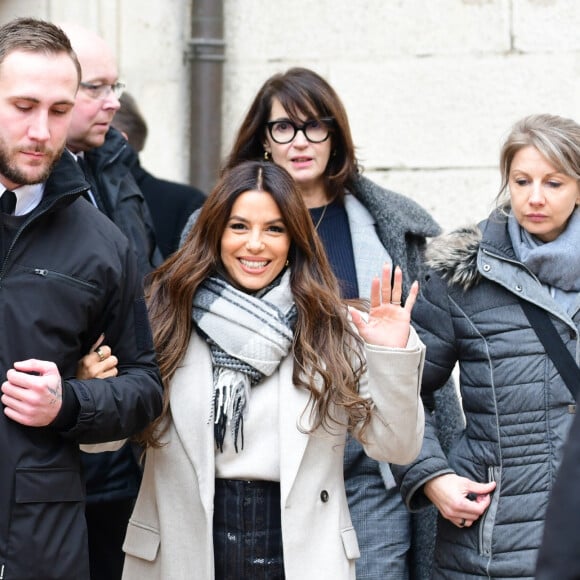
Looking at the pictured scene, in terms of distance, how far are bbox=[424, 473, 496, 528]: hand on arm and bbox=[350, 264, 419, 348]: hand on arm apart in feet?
→ 1.87

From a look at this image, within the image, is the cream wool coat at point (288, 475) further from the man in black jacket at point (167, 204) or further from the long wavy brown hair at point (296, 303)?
the man in black jacket at point (167, 204)

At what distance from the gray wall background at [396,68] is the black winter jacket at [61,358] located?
2731 mm

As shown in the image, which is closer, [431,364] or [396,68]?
[431,364]

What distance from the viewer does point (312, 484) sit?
3617 mm

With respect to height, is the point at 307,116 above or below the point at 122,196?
above

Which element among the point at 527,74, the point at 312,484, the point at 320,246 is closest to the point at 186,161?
the point at 527,74

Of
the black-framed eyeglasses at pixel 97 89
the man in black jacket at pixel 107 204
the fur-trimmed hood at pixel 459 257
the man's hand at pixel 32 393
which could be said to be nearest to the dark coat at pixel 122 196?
the man in black jacket at pixel 107 204

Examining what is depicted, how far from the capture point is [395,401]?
356 centimetres

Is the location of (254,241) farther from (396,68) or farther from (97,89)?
(396,68)

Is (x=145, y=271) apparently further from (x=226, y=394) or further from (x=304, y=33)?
(x=304, y=33)

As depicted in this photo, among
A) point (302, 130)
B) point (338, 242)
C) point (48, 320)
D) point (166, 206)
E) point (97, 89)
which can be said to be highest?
point (97, 89)

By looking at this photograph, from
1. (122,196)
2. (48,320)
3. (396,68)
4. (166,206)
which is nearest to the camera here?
(48,320)

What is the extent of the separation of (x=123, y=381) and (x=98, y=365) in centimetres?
7

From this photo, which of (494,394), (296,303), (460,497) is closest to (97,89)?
(296,303)
